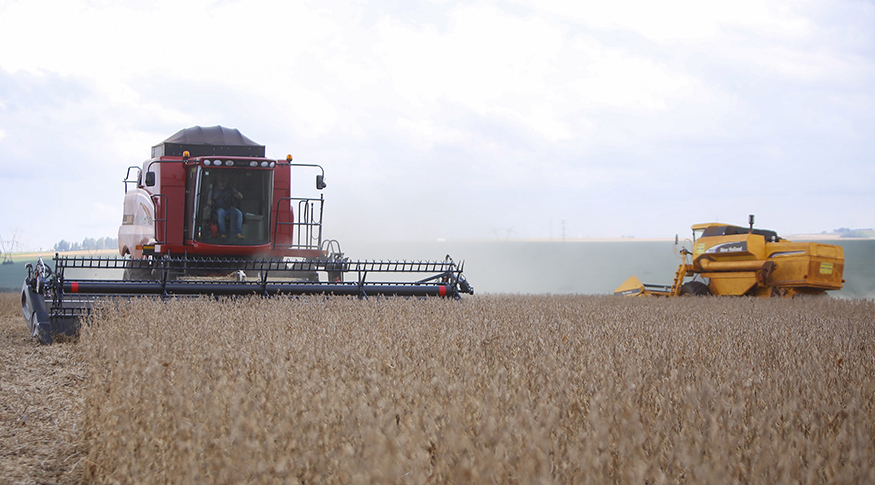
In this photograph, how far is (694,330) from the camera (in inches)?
210

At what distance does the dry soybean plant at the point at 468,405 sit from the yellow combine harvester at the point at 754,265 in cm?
751

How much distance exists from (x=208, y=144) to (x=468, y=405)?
9233 millimetres

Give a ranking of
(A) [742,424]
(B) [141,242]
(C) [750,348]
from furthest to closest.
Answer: (B) [141,242], (C) [750,348], (A) [742,424]

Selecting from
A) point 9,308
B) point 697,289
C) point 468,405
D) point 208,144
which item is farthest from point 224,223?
point 697,289

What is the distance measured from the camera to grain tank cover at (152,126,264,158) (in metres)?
10.5

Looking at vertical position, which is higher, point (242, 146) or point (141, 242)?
point (242, 146)

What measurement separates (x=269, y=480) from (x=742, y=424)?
5.04 feet

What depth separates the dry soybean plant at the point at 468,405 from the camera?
1781 mm

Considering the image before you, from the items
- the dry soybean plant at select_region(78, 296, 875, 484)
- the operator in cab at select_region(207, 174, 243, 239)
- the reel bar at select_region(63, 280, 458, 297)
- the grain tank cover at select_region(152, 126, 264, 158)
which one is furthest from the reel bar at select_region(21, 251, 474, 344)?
the grain tank cover at select_region(152, 126, 264, 158)

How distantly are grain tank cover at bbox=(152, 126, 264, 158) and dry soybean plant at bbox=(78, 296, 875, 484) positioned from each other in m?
6.05

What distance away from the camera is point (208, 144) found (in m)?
10.5

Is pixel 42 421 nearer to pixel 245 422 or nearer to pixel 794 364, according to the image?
pixel 245 422

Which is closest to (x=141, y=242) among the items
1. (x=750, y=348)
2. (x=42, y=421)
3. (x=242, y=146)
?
(x=242, y=146)

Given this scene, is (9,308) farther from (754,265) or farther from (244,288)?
(754,265)
